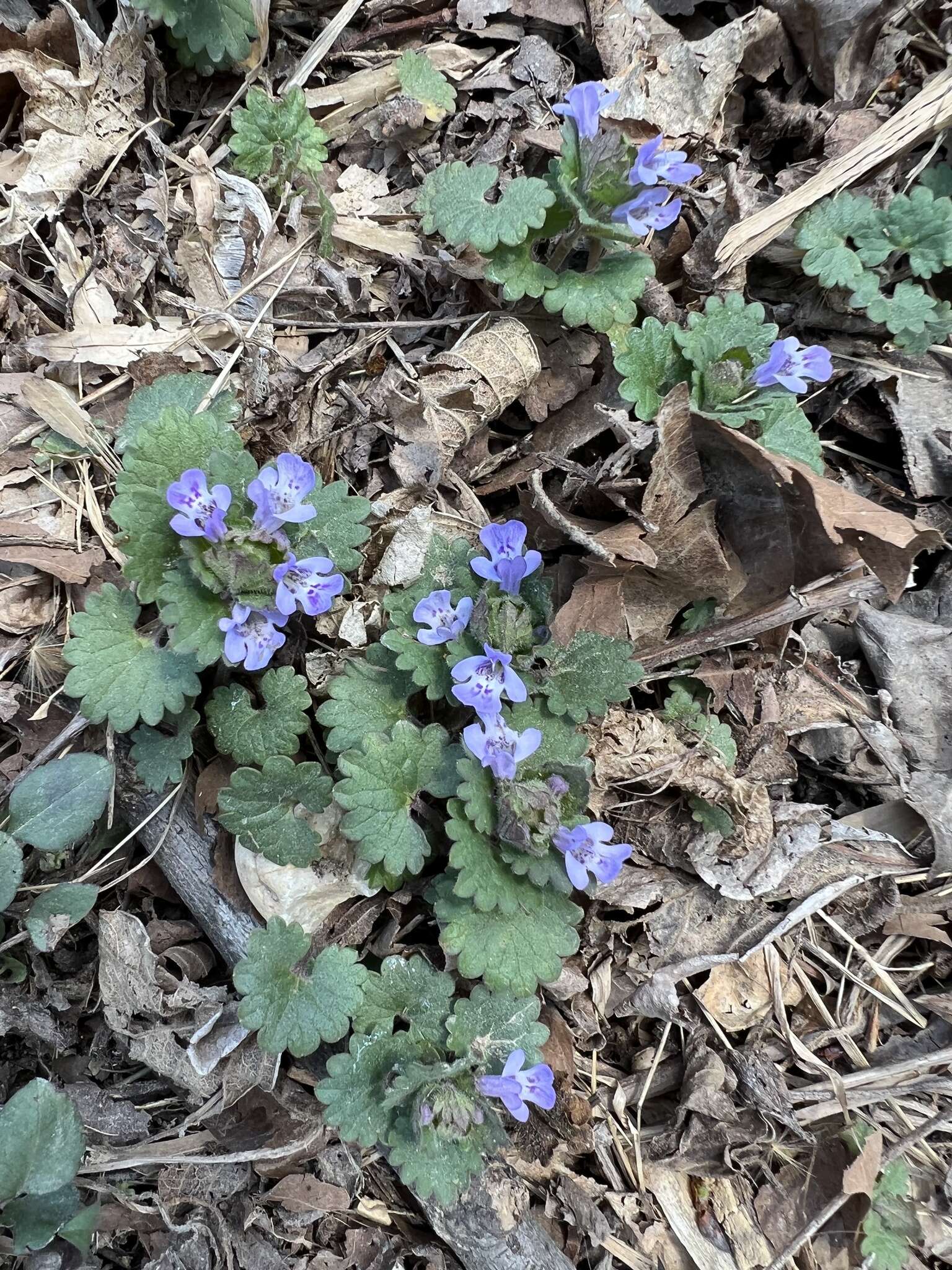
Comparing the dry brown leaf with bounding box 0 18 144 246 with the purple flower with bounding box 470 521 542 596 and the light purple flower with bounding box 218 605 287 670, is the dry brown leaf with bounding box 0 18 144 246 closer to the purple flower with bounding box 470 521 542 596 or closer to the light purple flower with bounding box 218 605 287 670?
the light purple flower with bounding box 218 605 287 670

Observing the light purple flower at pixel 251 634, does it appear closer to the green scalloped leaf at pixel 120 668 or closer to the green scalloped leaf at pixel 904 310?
the green scalloped leaf at pixel 120 668

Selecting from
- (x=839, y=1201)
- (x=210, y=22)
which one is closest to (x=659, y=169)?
(x=210, y=22)

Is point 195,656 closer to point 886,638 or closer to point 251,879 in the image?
point 251,879

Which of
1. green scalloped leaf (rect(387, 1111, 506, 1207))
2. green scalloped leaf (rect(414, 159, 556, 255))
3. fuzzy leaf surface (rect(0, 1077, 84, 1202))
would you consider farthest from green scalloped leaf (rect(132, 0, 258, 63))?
green scalloped leaf (rect(387, 1111, 506, 1207))

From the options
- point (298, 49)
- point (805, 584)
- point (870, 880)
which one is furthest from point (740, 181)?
point (870, 880)

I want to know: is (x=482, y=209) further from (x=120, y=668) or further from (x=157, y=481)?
(x=120, y=668)

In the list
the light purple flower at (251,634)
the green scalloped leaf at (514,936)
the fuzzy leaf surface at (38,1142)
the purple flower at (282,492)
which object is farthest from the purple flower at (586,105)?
the fuzzy leaf surface at (38,1142)
